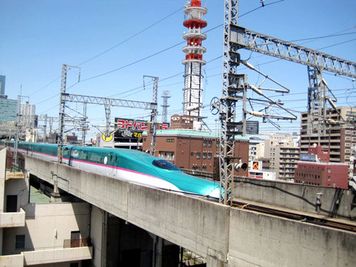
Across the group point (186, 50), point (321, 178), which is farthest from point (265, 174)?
point (186, 50)

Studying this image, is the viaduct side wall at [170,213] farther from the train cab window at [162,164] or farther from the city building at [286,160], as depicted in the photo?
the city building at [286,160]

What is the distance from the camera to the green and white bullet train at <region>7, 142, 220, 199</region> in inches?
659

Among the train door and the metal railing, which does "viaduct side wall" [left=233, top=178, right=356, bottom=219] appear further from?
the train door

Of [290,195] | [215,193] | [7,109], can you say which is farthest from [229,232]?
[7,109]

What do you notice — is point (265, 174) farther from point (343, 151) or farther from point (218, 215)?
point (218, 215)

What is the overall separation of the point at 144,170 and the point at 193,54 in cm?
10967

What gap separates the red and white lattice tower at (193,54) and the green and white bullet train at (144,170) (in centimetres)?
8809

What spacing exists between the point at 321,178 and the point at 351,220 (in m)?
65.7

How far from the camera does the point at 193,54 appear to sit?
4926 inches

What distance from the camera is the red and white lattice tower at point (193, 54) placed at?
12100cm

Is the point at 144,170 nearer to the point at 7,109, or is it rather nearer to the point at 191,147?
the point at 191,147

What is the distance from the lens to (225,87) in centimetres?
1376

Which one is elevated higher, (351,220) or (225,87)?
(225,87)

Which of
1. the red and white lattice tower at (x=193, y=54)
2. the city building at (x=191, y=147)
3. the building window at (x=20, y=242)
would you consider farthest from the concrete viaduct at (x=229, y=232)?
the red and white lattice tower at (x=193, y=54)
